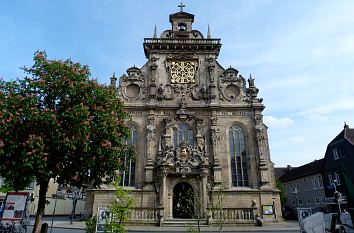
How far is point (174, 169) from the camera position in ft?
88.0

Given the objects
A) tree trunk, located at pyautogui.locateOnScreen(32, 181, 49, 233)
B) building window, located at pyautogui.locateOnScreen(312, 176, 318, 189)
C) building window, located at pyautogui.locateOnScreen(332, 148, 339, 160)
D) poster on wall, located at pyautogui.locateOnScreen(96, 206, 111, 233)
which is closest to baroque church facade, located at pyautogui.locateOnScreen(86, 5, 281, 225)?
tree trunk, located at pyautogui.locateOnScreen(32, 181, 49, 233)

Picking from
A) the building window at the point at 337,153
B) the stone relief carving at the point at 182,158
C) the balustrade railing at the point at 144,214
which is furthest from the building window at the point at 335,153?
the balustrade railing at the point at 144,214

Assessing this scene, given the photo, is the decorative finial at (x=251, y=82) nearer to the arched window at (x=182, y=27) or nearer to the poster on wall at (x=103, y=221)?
the arched window at (x=182, y=27)

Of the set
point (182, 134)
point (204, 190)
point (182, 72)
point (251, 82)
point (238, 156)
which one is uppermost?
point (182, 72)

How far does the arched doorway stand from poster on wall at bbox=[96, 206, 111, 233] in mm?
15890

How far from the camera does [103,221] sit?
1108 cm

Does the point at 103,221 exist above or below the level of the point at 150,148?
below

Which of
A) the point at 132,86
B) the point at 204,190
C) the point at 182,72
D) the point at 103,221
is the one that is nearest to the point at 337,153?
the point at 204,190

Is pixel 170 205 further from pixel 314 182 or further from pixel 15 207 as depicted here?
pixel 314 182

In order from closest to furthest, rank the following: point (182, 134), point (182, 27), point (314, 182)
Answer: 1. point (182, 134)
2. point (182, 27)
3. point (314, 182)

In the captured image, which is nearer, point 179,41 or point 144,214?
point 144,214

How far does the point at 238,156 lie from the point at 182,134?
647 cm

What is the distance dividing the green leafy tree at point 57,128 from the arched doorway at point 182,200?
1198cm

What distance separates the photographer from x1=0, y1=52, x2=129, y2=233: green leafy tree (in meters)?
13.4
